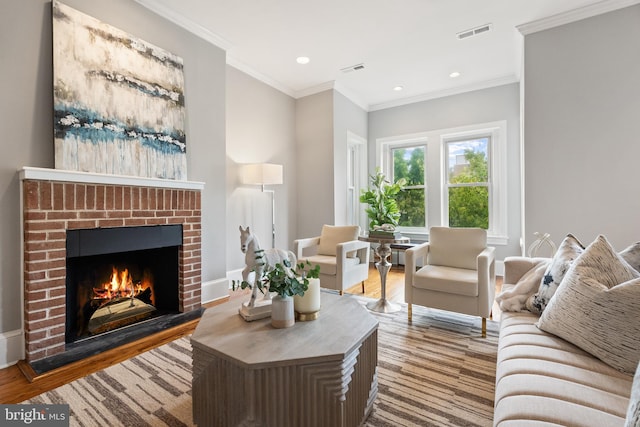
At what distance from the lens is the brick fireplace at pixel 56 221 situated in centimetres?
187

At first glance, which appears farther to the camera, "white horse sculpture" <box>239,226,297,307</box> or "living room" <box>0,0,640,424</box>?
"living room" <box>0,0,640,424</box>

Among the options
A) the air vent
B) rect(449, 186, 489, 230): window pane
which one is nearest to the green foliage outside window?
rect(449, 186, 489, 230): window pane

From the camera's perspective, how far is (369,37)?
321cm

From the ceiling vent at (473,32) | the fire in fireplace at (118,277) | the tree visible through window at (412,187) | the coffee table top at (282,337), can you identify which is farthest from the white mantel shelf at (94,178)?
the tree visible through window at (412,187)

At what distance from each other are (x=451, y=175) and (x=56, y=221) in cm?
489

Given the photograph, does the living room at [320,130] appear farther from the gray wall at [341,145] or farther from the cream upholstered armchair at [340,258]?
the cream upholstered armchair at [340,258]

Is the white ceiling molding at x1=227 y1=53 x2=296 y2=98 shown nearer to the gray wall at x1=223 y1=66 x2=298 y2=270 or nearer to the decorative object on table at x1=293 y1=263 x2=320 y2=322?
the gray wall at x1=223 y1=66 x2=298 y2=270

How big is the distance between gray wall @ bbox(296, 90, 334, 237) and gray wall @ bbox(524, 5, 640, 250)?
7.96 feet

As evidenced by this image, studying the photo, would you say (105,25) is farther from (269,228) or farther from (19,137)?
(269,228)

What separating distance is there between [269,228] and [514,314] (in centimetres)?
316

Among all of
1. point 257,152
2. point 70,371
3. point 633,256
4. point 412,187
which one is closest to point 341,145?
point 257,152

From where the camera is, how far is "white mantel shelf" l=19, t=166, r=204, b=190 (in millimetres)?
1868

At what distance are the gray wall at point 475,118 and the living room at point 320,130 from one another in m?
0.02

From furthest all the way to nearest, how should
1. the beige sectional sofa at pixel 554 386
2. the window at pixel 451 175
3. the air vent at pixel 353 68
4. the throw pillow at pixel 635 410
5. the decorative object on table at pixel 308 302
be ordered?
the window at pixel 451 175
the air vent at pixel 353 68
the decorative object on table at pixel 308 302
the beige sectional sofa at pixel 554 386
the throw pillow at pixel 635 410
